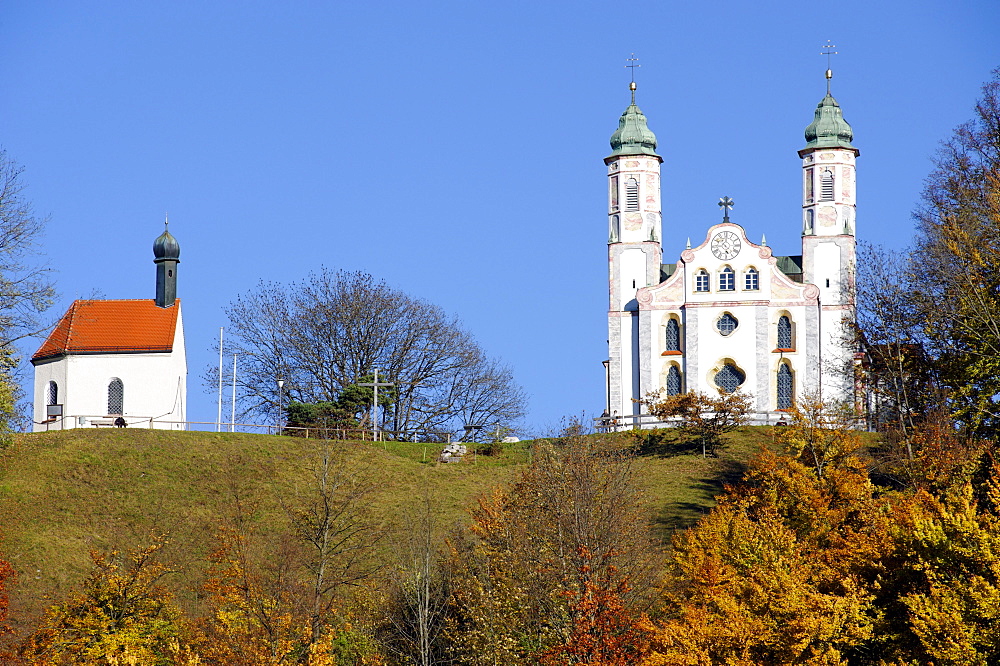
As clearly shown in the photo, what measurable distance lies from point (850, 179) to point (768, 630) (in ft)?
154

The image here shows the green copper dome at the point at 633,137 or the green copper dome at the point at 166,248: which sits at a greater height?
the green copper dome at the point at 633,137

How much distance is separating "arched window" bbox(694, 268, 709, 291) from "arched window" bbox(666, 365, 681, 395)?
3.66 meters

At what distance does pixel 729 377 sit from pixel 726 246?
6042 mm

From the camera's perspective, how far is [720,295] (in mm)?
69625

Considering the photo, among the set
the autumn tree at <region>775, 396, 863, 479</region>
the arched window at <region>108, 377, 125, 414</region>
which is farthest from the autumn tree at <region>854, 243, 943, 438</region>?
the arched window at <region>108, 377, 125, 414</region>

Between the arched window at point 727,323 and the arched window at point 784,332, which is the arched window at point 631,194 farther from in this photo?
the arched window at point 784,332

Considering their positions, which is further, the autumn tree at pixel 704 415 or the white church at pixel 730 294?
the white church at pixel 730 294

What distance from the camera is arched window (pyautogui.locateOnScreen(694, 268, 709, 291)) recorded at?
70.0 metres

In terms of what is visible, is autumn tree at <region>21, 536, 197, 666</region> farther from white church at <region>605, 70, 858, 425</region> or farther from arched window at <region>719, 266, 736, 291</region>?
arched window at <region>719, 266, 736, 291</region>

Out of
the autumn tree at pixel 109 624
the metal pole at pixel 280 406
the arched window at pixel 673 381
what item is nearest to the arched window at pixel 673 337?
the arched window at pixel 673 381

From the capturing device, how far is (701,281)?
230ft

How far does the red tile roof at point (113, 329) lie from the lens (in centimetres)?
6350

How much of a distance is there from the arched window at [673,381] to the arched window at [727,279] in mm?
4091

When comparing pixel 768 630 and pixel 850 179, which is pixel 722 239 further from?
pixel 768 630
